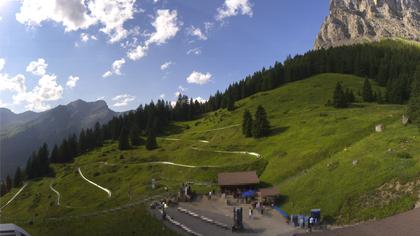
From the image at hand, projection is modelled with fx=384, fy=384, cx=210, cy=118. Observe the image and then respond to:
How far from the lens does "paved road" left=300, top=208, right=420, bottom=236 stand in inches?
960

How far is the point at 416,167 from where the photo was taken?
47.3 m

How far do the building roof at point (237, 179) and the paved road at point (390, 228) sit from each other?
4511cm

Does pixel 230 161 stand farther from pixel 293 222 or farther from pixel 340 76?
pixel 340 76

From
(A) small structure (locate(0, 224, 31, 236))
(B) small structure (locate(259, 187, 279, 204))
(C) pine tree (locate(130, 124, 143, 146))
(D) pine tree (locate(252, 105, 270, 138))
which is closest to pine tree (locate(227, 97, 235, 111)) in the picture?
(C) pine tree (locate(130, 124, 143, 146))

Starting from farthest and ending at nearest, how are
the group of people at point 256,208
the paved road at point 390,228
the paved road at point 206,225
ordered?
the group of people at point 256,208, the paved road at point 206,225, the paved road at point 390,228

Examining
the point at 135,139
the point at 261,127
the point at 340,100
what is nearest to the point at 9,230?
the point at 261,127

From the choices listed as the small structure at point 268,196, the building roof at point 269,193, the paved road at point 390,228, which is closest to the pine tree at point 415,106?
the building roof at point 269,193

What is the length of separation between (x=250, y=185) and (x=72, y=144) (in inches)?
4727

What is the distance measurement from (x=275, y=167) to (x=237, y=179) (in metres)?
11.5

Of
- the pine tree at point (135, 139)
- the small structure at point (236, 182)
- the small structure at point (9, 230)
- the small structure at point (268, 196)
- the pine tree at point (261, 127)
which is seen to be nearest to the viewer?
the small structure at point (9, 230)

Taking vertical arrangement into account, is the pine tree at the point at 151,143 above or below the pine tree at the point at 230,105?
below

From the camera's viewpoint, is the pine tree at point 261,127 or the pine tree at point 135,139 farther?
the pine tree at point 135,139

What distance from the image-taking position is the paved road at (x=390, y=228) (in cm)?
2439

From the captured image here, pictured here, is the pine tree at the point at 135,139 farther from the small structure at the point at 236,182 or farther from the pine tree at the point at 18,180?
the small structure at the point at 236,182
